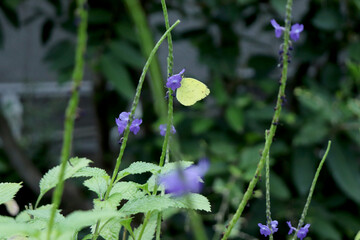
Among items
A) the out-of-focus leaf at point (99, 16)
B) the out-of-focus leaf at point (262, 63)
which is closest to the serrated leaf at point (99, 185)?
the out-of-focus leaf at point (99, 16)

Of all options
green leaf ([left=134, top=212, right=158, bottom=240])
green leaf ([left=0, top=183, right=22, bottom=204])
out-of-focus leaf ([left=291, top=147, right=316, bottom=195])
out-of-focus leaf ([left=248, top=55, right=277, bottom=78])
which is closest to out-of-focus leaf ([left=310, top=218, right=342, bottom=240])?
out-of-focus leaf ([left=291, top=147, right=316, bottom=195])

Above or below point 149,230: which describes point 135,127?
above

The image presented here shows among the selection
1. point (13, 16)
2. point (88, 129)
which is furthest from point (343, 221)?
point (88, 129)

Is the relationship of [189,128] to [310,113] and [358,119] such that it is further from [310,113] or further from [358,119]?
[358,119]

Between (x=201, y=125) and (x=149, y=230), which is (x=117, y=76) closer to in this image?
(x=201, y=125)

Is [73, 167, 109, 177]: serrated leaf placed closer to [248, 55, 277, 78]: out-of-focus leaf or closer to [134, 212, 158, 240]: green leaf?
[134, 212, 158, 240]: green leaf

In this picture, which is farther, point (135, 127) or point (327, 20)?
point (327, 20)

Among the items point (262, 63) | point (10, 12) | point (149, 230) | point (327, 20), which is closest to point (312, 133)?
point (327, 20)
